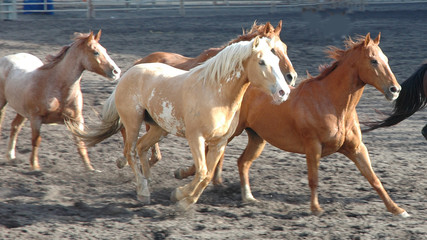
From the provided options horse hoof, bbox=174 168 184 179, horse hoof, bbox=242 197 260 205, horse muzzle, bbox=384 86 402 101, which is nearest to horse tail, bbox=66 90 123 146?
horse hoof, bbox=174 168 184 179

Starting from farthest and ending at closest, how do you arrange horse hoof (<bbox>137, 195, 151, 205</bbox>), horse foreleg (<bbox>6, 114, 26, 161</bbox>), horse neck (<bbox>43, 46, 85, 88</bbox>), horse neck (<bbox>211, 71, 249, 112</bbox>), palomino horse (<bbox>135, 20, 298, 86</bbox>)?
horse foreleg (<bbox>6, 114, 26, 161</bbox>) < horse neck (<bbox>43, 46, 85, 88</bbox>) < palomino horse (<bbox>135, 20, 298, 86</bbox>) < horse hoof (<bbox>137, 195, 151, 205</bbox>) < horse neck (<bbox>211, 71, 249, 112</bbox>)

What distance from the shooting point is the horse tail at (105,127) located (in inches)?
251

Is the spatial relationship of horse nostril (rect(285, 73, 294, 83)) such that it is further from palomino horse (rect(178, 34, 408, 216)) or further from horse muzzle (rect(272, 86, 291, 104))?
horse muzzle (rect(272, 86, 291, 104))

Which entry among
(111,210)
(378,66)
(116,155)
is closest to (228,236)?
(111,210)

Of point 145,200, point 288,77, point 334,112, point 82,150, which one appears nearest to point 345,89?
point 334,112

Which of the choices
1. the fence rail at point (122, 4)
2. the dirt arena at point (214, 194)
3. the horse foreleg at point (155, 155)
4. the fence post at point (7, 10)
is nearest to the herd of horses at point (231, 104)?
the dirt arena at point (214, 194)

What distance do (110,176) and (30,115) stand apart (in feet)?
3.62

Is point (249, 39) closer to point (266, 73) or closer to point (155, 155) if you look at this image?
point (155, 155)

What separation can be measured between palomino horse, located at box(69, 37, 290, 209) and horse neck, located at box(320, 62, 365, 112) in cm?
73

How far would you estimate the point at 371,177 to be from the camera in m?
5.50

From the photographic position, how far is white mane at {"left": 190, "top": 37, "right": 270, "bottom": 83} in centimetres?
502

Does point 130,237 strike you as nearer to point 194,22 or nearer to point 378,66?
point 378,66

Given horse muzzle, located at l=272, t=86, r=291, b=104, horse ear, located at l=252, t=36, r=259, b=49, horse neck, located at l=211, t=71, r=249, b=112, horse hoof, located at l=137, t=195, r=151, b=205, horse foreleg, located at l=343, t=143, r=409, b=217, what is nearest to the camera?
horse muzzle, located at l=272, t=86, r=291, b=104

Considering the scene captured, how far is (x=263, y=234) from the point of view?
4.96 metres
